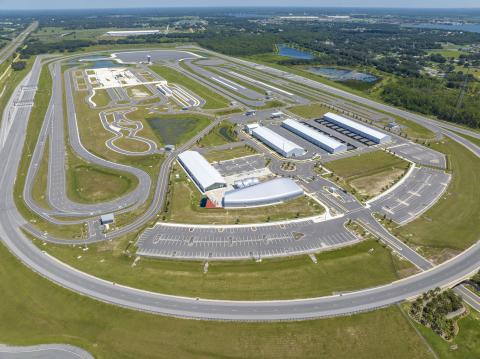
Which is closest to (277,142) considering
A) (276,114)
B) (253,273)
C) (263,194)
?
(263,194)

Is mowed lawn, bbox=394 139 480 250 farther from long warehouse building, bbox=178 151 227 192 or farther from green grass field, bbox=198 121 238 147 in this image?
green grass field, bbox=198 121 238 147

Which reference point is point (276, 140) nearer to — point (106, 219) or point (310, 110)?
point (310, 110)

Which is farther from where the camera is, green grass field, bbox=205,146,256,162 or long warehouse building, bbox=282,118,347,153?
long warehouse building, bbox=282,118,347,153

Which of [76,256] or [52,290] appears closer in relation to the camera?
[52,290]

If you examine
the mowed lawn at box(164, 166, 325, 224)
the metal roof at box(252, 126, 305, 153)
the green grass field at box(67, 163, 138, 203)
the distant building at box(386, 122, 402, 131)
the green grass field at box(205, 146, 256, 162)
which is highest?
the metal roof at box(252, 126, 305, 153)

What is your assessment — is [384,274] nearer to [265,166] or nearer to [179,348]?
[179,348]

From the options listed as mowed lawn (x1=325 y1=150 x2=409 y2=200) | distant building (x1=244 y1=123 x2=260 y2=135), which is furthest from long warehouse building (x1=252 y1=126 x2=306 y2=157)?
mowed lawn (x1=325 y1=150 x2=409 y2=200)

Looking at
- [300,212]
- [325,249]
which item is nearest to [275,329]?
[325,249]
